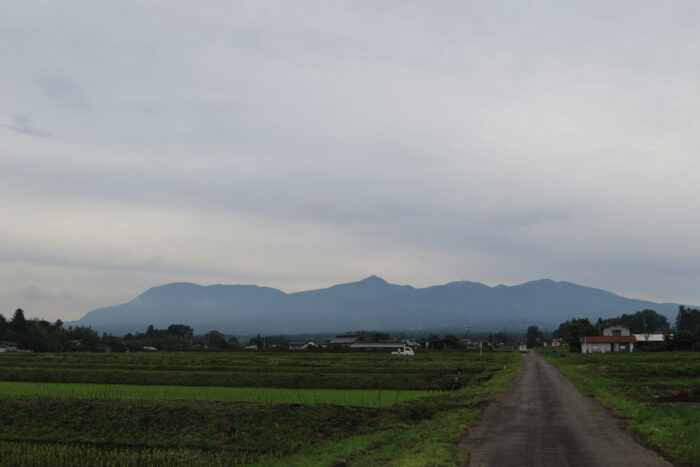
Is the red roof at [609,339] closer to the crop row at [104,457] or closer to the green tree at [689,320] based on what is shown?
the crop row at [104,457]

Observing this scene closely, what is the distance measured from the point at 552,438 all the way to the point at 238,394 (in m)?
A: 22.6

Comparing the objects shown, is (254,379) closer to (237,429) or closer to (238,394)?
(238,394)

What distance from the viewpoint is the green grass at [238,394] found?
30716 millimetres

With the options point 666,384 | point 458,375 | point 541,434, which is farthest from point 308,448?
point 458,375

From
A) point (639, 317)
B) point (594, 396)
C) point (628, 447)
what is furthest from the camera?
point (639, 317)

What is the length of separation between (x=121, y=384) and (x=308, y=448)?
30.9 meters

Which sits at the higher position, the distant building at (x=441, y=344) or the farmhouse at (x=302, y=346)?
the distant building at (x=441, y=344)

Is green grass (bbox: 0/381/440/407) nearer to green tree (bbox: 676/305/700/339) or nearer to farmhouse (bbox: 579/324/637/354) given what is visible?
farmhouse (bbox: 579/324/637/354)

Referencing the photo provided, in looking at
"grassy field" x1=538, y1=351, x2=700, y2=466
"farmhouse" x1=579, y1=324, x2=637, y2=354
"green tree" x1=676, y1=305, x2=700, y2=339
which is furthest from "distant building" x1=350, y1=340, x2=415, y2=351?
"green tree" x1=676, y1=305, x2=700, y2=339

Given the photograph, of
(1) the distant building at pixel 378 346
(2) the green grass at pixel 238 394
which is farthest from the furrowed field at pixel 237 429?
(1) the distant building at pixel 378 346

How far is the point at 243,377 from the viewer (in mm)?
43219

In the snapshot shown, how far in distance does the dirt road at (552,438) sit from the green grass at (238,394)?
9.13 meters

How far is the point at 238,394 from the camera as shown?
34.2m

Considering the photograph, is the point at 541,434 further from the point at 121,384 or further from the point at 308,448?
the point at 121,384
